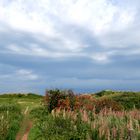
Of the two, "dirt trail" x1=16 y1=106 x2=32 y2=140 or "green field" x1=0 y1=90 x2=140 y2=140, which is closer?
"green field" x1=0 y1=90 x2=140 y2=140

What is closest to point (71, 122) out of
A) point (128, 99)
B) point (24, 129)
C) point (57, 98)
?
point (24, 129)

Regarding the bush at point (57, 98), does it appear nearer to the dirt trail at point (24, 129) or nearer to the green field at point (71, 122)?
the green field at point (71, 122)

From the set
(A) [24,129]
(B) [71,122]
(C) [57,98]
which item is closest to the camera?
(B) [71,122]

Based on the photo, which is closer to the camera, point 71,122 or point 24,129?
point 71,122

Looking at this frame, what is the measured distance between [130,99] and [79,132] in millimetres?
23660

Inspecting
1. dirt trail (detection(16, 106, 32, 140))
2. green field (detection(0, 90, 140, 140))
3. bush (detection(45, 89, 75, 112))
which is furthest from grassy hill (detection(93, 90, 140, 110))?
dirt trail (detection(16, 106, 32, 140))

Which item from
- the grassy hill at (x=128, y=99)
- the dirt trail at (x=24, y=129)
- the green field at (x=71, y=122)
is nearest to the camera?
the green field at (x=71, y=122)

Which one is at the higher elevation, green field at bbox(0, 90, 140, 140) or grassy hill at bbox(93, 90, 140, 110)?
grassy hill at bbox(93, 90, 140, 110)

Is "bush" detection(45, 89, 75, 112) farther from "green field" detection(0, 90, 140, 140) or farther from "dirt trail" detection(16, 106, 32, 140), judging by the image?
"dirt trail" detection(16, 106, 32, 140)

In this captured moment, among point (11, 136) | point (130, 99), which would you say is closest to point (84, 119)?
point (11, 136)

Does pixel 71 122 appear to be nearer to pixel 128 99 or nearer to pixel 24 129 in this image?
pixel 24 129

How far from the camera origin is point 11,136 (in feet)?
72.5

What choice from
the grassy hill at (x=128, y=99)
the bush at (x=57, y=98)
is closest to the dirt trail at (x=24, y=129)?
the bush at (x=57, y=98)

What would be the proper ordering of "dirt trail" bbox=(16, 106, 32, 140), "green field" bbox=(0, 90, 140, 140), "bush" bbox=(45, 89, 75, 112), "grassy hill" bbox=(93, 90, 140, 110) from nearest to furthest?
"green field" bbox=(0, 90, 140, 140), "dirt trail" bbox=(16, 106, 32, 140), "bush" bbox=(45, 89, 75, 112), "grassy hill" bbox=(93, 90, 140, 110)
